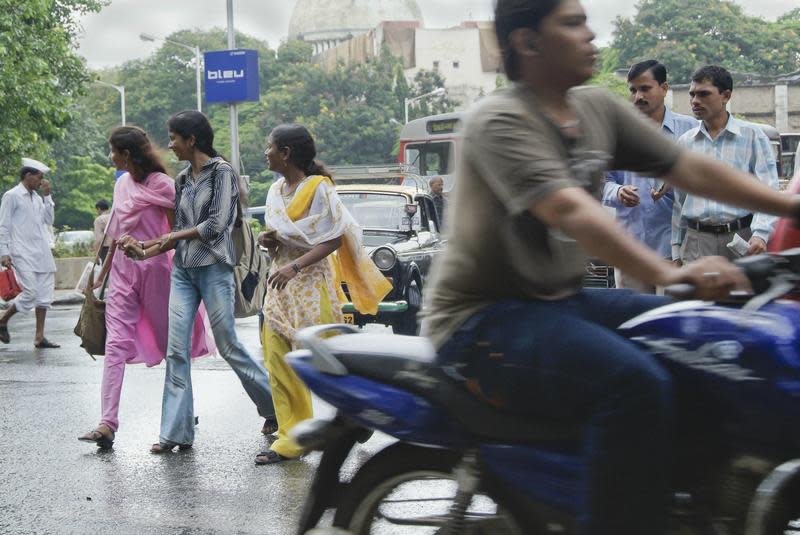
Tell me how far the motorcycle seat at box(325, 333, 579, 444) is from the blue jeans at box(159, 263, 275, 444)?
3749 millimetres

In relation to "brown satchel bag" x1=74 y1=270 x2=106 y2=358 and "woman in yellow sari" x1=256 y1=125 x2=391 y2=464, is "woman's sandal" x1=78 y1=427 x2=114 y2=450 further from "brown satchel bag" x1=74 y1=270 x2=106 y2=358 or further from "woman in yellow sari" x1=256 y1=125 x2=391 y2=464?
"woman in yellow sari" x1=256 y1=125 x2=391 y2=464

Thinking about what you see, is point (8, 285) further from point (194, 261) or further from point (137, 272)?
point (194, 261)

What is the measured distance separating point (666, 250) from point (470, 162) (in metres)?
4.40

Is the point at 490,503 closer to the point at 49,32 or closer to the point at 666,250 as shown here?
the point at 666,250

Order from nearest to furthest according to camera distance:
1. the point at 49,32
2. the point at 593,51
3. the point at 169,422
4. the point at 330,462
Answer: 1. the point at 593,51
2. the point at 330,462
3. the point at 169,422
4. the point at 49,32

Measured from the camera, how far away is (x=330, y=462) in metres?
3.24

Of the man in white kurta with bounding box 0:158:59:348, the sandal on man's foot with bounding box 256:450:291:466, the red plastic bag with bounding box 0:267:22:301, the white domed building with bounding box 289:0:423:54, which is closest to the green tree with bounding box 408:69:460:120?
the white domed building with bounding box 289:0:423:54

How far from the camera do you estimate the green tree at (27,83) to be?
22.6 metres

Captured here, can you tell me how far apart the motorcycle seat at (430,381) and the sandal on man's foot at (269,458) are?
3.31 m

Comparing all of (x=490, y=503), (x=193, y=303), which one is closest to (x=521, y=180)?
(x=490, y=503)

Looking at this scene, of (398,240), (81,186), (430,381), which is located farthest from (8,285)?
(81,186)

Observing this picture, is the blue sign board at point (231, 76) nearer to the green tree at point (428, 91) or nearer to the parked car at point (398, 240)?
the parked car at point (398, 240)

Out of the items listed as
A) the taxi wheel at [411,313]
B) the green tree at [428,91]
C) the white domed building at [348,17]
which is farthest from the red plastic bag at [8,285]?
the white domed building at [348,17]

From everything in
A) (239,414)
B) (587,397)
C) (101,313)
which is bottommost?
(239,414)
